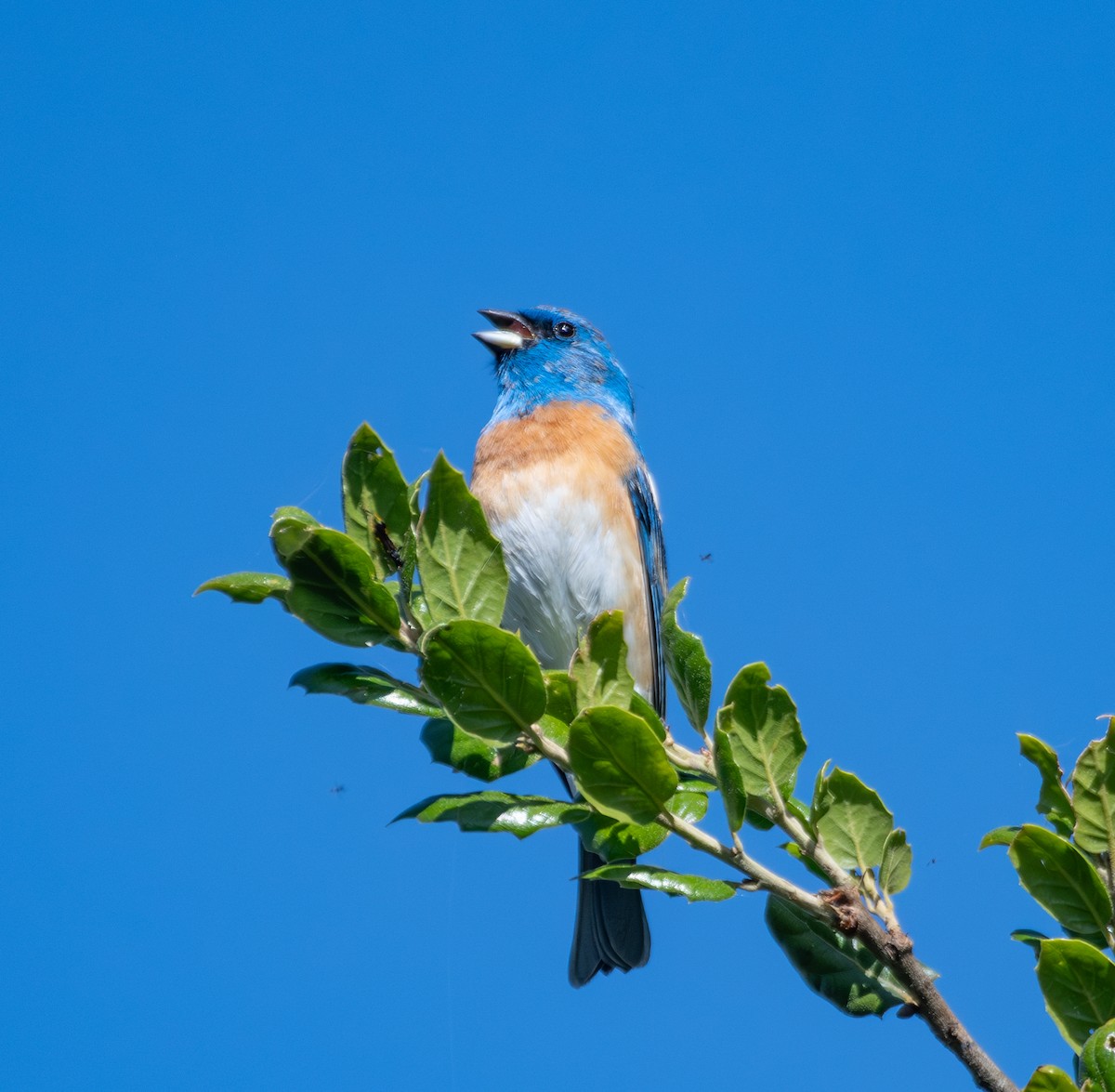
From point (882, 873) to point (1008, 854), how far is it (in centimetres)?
21

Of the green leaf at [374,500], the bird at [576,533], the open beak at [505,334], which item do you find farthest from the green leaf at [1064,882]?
the open beak at [505,334]

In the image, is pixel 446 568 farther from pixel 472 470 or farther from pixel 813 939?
pixel 472 470

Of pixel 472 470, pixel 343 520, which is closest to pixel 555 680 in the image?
pixel 343 520

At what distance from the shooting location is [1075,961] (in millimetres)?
1929

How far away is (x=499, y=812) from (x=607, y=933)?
2.99m

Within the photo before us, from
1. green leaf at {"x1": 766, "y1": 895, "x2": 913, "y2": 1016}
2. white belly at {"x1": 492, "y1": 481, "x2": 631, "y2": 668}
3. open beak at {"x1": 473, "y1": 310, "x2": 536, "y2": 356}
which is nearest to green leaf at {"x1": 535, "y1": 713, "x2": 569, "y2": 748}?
green leaf at {"x1": 766, "y1": 895, "x2": 913, "y2": 1016}

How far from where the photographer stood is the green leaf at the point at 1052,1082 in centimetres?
170

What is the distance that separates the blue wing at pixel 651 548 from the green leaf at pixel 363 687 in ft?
11.4

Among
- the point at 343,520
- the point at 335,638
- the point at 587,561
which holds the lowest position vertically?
the point at 335,638

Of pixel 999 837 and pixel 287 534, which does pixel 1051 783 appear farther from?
pixel 287 534

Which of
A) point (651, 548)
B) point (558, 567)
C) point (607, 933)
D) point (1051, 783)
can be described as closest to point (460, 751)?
point (1051, 783)

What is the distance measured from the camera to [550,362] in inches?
251

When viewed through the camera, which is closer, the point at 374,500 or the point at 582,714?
the point at 582,714

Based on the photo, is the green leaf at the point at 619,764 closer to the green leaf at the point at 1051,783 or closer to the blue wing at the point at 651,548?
the green leaf at the point at 1051,783
